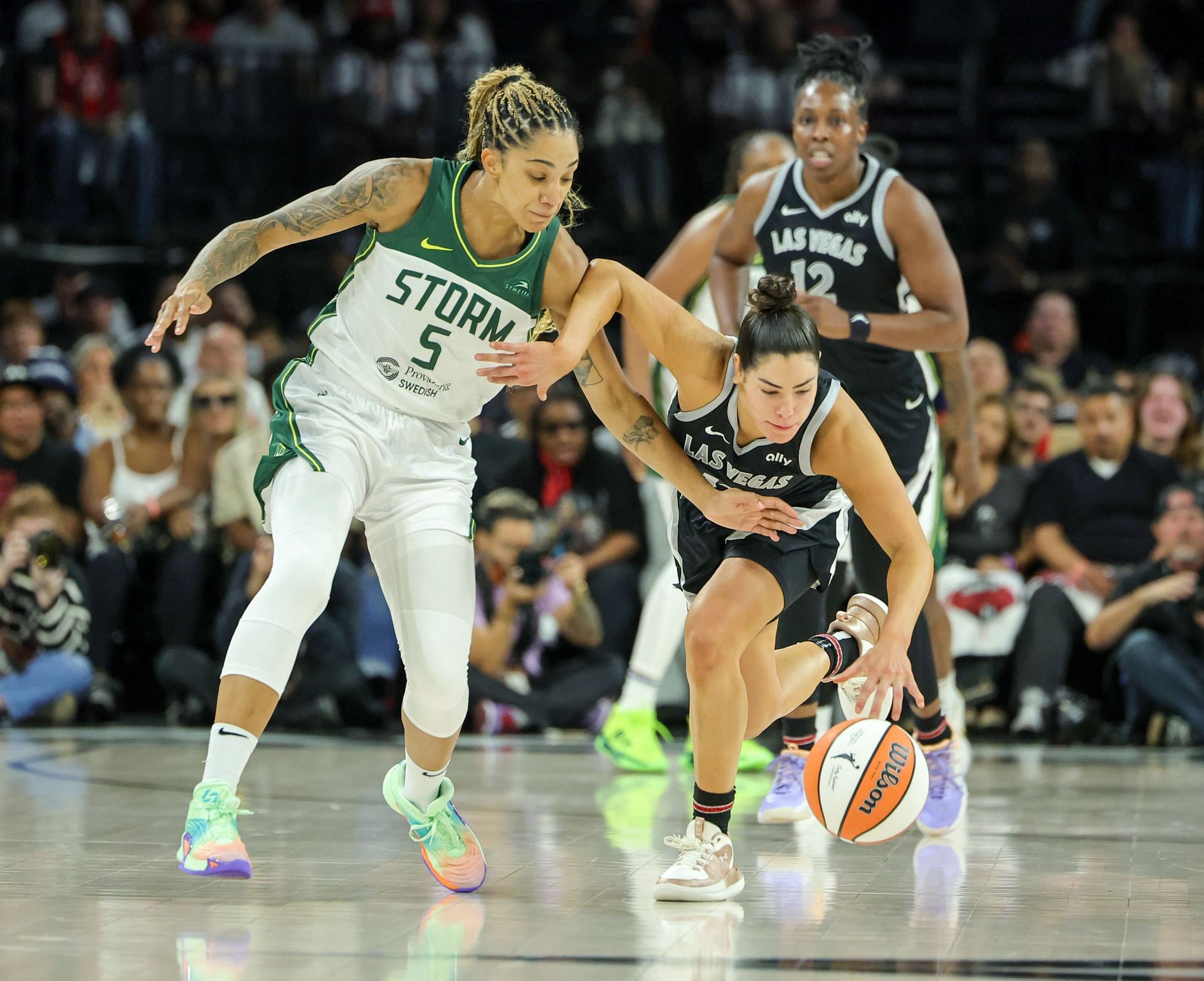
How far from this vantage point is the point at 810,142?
5.18 meters

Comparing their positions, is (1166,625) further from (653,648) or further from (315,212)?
(315,212)

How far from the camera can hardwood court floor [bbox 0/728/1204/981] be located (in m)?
3.35

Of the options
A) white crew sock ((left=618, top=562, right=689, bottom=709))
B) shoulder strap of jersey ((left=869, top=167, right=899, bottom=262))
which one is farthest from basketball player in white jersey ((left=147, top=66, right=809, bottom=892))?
white crew sock ((left=618, top=562, right=689, bottom=709))

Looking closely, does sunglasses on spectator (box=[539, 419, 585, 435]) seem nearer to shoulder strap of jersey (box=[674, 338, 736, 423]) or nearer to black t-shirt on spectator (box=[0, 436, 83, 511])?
black t-shirt on spectator (box=[0, 436, 83, 511])

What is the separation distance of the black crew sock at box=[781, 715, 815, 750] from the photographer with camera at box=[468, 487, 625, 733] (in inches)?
94.5

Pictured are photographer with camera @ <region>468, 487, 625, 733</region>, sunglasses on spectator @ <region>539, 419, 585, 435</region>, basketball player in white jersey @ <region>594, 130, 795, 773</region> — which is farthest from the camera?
sunglasses on spectator @ <region>539, 419, 585, 435</region>

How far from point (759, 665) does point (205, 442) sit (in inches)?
183

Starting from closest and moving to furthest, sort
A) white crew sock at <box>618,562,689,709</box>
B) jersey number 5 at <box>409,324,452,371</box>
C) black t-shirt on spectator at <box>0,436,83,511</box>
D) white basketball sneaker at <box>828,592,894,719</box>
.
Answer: jersey number 5 at <box>409,324,452,371</box>, white basketball sneaker at <box>828,592,894,719</box>, white crew sock at <box>618,562,689,709</box>, black t-shirt on spectator at <box>0,436,83,511</box>

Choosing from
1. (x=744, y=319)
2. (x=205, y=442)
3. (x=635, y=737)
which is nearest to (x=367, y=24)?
(x=205, y=442)

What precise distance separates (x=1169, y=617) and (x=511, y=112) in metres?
4.55

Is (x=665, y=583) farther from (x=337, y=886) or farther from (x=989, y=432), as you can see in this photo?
(x=337, y=886)

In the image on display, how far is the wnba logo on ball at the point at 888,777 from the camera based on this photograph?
13.6ft

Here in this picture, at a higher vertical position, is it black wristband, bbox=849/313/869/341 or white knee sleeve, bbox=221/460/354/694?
black wristband, bbox=849/313/869/341

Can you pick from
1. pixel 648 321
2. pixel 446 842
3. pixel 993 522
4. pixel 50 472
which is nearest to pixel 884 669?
pixel 648 321
